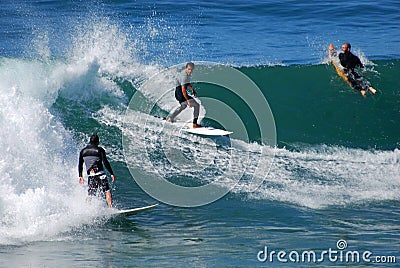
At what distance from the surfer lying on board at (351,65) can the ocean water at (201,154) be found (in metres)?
0.38

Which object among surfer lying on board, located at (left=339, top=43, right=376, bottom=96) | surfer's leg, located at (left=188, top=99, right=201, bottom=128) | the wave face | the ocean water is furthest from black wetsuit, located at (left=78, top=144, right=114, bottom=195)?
surfer lying on board, located at (left=339, top=43, right=376, bottom=96)

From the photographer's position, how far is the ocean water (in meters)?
10.0

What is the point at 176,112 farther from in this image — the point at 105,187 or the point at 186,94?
the point at 105,187

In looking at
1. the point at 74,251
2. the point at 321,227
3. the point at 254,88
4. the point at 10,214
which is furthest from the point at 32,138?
the point at 254,88

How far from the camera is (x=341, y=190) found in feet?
44.0

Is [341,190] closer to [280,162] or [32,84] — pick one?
[280,162]

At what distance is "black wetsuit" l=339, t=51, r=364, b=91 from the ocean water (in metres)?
0.43

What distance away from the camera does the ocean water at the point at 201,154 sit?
1004cm

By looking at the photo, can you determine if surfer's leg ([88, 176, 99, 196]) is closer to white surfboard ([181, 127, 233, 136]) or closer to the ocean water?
the ocean water

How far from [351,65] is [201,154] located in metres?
5.23

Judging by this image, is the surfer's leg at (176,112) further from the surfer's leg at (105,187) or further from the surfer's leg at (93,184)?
the surfer's leg at (93,184)

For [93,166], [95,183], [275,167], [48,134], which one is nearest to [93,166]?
[93,166]

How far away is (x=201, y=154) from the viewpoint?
49.0 feet

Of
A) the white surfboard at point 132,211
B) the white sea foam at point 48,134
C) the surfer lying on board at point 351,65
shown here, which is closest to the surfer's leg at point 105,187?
the white sea foam at point 48,134
